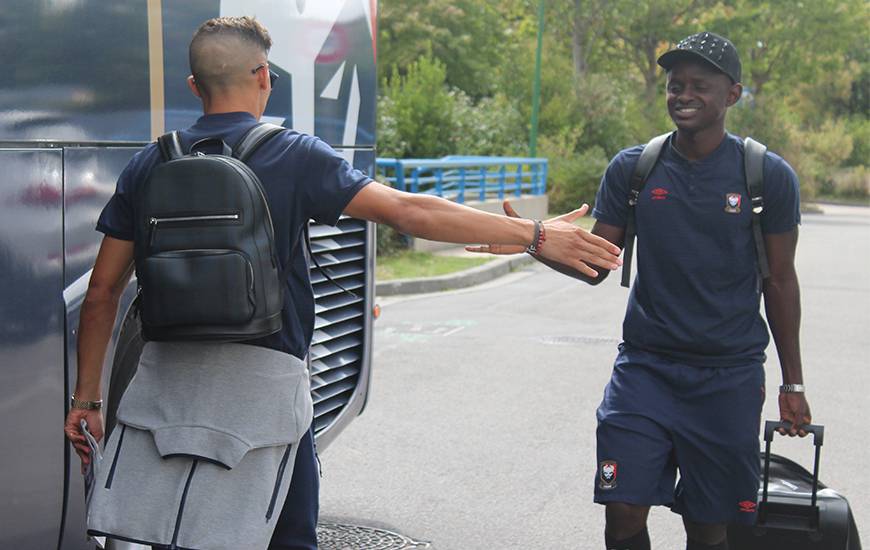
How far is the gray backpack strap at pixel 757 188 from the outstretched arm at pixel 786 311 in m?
0.03

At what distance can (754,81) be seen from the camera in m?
50.7

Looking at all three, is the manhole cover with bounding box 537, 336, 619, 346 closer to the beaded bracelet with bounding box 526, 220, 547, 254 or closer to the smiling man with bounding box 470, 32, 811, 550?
the smiling man with bounding box 470, 32, 811, 550

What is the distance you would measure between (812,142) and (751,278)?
48644 mm

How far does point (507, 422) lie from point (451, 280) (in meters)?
7.44

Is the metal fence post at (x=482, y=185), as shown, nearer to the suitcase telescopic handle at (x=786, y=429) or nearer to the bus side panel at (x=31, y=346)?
the suitcase telescopic handle at (x=786, y=429)

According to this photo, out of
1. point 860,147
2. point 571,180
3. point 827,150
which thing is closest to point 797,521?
point 571,180

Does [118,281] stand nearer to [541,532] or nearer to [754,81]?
[541,532]

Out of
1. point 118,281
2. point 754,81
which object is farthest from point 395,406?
point 754,81

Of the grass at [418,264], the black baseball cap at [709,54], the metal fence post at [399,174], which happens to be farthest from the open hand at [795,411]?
the metal fence post at [399,174]

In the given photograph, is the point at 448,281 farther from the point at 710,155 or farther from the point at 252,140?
the point at 252,140

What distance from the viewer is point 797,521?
3.84 metres

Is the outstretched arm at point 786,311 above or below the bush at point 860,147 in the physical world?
above

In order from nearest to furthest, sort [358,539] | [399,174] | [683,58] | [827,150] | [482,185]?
[683,58] < [358,539] < [399,174] < [482,185] < [827,150]

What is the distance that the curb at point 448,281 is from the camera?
542 inches
